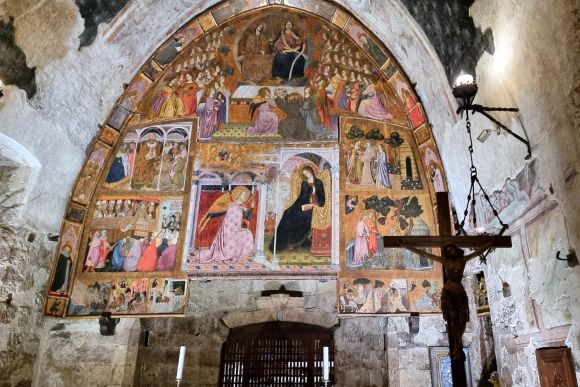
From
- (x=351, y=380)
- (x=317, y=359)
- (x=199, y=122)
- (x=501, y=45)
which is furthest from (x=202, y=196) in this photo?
(x=501, y=45)

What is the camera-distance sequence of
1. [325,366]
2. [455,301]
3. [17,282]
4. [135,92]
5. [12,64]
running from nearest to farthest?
[455,301]
[325,366]
[12,64]
[17,282]
[135,92]

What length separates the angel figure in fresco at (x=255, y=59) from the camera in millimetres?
9258

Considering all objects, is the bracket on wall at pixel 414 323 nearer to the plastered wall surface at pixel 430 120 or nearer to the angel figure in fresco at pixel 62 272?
the plastered wall surface at pixel 430 120

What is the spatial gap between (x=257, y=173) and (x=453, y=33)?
12.5 feet

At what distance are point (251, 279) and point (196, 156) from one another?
2401 mm

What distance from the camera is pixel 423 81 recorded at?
8.09 meters

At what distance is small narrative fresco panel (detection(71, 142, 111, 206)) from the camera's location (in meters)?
8.44

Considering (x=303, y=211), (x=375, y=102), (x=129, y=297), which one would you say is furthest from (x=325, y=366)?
(x=375, y=102)

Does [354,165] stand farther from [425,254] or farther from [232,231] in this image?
[425,254]

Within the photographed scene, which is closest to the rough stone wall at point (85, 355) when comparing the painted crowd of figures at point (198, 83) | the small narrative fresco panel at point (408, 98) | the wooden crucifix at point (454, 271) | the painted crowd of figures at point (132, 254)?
the painted crowd of figures at point (132, 254)

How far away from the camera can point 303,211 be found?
329 inches

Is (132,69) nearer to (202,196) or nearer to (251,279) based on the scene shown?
(202,196)

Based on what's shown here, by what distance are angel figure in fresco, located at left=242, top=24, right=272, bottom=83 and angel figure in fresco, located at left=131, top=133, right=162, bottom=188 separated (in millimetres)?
2084

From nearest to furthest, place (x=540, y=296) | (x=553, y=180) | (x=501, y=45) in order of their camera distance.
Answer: (x=553, y=180), (x=540, y=296), (x=501, y=45)
